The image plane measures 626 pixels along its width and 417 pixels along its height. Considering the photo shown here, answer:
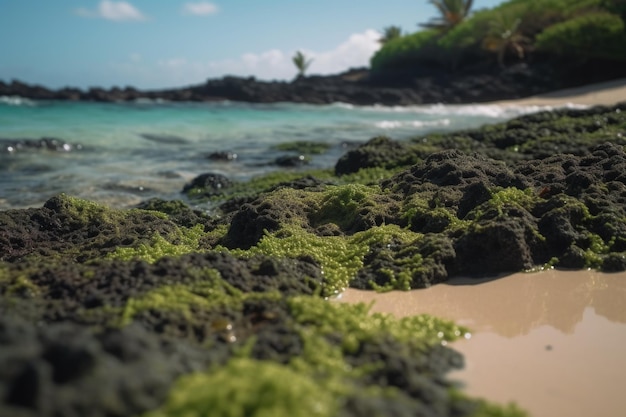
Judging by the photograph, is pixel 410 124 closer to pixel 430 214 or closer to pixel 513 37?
pixel 513 37

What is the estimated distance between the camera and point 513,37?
42406 millimetres

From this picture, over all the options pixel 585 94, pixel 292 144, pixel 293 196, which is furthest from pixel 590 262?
pixel 585 94

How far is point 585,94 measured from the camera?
33.6m

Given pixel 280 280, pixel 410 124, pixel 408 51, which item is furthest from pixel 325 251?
pixel 408 51

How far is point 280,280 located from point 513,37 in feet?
138

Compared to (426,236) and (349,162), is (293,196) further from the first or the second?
(349,162)

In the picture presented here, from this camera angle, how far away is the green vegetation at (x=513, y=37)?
3566 centimetres

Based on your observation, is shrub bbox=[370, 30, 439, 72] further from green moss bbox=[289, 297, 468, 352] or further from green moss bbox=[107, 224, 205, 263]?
green moss bbox=[289, 297, 468, 352]

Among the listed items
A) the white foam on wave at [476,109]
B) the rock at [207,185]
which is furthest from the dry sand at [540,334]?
the white foam on wave at [476,109]

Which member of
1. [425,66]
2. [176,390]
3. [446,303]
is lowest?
[446,303]

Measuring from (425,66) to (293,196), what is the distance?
4806 cm

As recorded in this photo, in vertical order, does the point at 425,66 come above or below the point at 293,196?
above

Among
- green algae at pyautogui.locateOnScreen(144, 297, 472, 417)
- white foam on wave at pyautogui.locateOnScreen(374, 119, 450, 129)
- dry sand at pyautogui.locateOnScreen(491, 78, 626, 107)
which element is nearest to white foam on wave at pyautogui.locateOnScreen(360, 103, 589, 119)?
dry sand at pyautogui.locateOnScreen(491, 78, 626, 107)

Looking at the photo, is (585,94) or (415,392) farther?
(585,94)
